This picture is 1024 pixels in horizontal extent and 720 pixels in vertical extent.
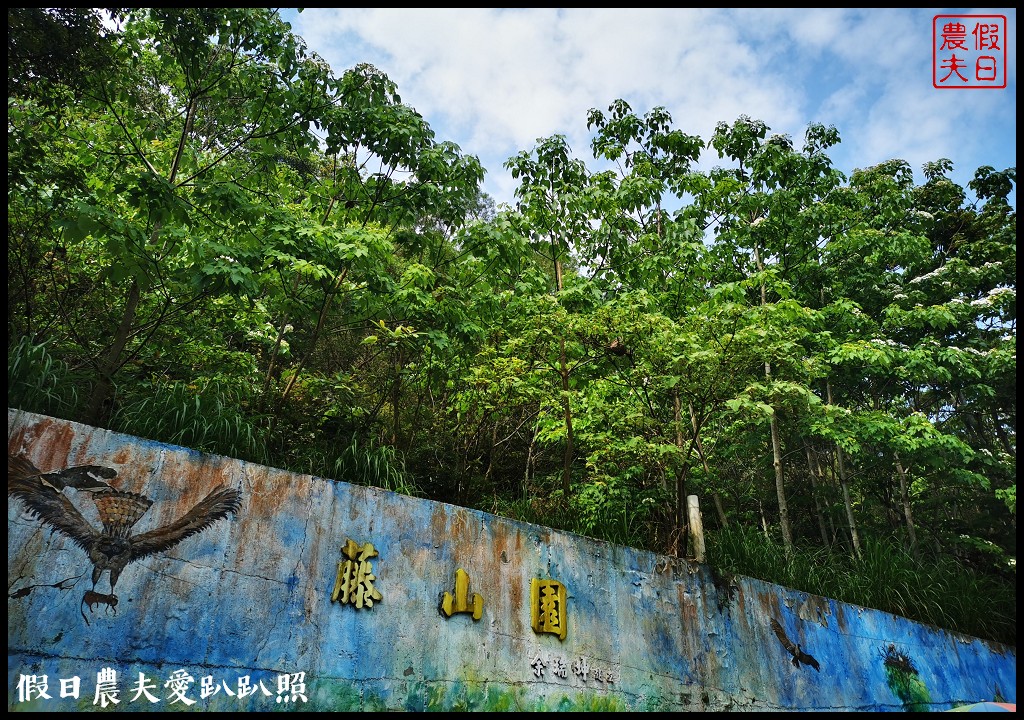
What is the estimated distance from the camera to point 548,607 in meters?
5.20

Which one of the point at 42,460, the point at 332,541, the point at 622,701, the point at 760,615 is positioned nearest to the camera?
the point at 42,460

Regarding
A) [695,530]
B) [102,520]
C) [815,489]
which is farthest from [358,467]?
[815,489]

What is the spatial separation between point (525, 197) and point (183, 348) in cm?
427

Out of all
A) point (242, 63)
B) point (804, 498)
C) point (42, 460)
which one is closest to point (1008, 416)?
point (804, 498)

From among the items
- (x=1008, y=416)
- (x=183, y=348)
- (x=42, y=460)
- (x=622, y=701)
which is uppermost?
(x=1008, y=416)

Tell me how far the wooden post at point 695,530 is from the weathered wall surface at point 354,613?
0.42ft

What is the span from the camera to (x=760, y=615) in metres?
6.29

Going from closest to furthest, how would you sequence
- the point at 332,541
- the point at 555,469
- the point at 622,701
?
the point at 332,541 → the point at 622,701 → the point at 555,469

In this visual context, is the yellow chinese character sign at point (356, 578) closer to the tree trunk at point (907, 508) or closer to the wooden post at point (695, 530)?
the wooden post at point (695, 530)

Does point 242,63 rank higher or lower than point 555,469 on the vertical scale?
higher

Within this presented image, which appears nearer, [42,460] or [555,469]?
[42,460]

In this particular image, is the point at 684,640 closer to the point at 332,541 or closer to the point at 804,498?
the point at 332,541

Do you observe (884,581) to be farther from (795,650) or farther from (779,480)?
(795,650)

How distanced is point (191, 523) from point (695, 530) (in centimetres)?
471
